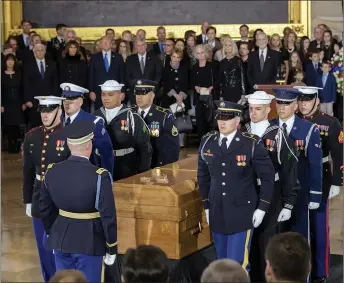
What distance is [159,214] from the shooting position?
6.77 metres

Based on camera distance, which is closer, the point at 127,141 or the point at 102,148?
the point at 102,148

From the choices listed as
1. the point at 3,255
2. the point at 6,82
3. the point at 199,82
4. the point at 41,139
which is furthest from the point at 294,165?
the point at 6,82

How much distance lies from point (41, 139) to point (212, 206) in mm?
1458

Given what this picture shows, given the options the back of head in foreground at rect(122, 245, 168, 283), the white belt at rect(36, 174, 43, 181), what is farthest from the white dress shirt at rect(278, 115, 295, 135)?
the back of head in foreground at rect(122, 245, 168, 283)

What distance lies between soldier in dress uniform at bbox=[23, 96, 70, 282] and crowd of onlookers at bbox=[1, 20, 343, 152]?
6.33 metres

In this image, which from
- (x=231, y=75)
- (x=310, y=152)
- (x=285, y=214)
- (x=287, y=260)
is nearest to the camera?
(x=287, y=260)

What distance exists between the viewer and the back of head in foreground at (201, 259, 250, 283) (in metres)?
3.89

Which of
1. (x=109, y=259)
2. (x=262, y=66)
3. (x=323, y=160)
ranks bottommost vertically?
(x=109, y=259)

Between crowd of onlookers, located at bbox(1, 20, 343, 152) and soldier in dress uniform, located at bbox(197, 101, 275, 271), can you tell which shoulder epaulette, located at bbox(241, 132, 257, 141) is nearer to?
soldier in dress uniform, located at bbox(197, 101, 275, 271)

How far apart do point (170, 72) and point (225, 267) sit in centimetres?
989

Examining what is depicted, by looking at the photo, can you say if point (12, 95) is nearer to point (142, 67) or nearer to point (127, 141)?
point (142, 67)

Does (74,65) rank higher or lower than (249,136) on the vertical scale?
higher

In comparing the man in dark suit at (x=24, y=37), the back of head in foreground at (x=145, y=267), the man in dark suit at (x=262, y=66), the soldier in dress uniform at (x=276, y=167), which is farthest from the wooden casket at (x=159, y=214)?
the man in dark suit at (x=24, y=37)

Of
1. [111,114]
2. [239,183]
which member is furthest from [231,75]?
[239,183]
